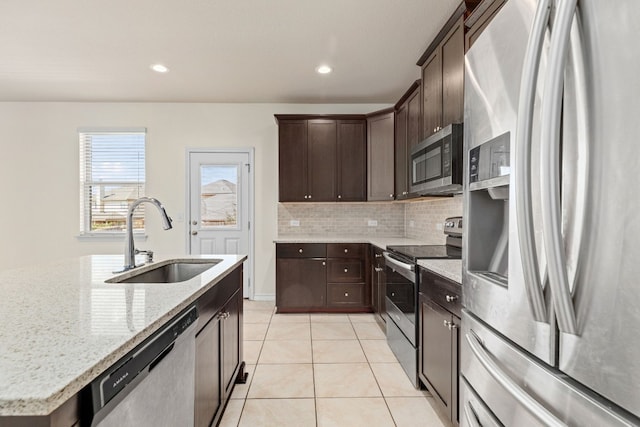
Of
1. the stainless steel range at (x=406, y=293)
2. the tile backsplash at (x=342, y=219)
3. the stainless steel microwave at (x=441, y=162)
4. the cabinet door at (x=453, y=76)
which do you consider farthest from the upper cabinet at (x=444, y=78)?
the tile backsplash at (x=342, y=219)

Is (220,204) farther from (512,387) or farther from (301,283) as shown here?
(512,387)

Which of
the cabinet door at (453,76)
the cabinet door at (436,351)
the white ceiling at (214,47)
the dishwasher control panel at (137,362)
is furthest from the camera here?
the white ceiling at (214,47)

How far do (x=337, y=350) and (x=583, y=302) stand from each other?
2404 millimetres

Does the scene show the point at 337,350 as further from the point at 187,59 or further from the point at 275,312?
the point at 187,59

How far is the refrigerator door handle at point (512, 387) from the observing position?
0.70 meters

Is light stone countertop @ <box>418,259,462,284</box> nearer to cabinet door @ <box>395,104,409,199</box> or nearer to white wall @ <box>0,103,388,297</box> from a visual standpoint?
cabinet door @ <box>395,104,409,199</box>

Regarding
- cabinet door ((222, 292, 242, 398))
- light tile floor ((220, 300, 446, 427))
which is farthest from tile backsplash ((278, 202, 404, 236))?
cabinet door ((222, 292, 242, 398))

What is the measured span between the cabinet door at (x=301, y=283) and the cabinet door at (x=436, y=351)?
1804 mm

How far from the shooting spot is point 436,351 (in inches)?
70.8

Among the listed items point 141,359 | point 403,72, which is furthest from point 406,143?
point 141,359

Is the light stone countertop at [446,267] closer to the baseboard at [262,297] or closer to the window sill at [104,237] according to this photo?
the baseboard at [262,297]

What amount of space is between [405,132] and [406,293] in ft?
6.16

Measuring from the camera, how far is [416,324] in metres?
2.11

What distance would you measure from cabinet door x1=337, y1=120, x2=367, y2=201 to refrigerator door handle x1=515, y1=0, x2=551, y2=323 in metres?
3.25
